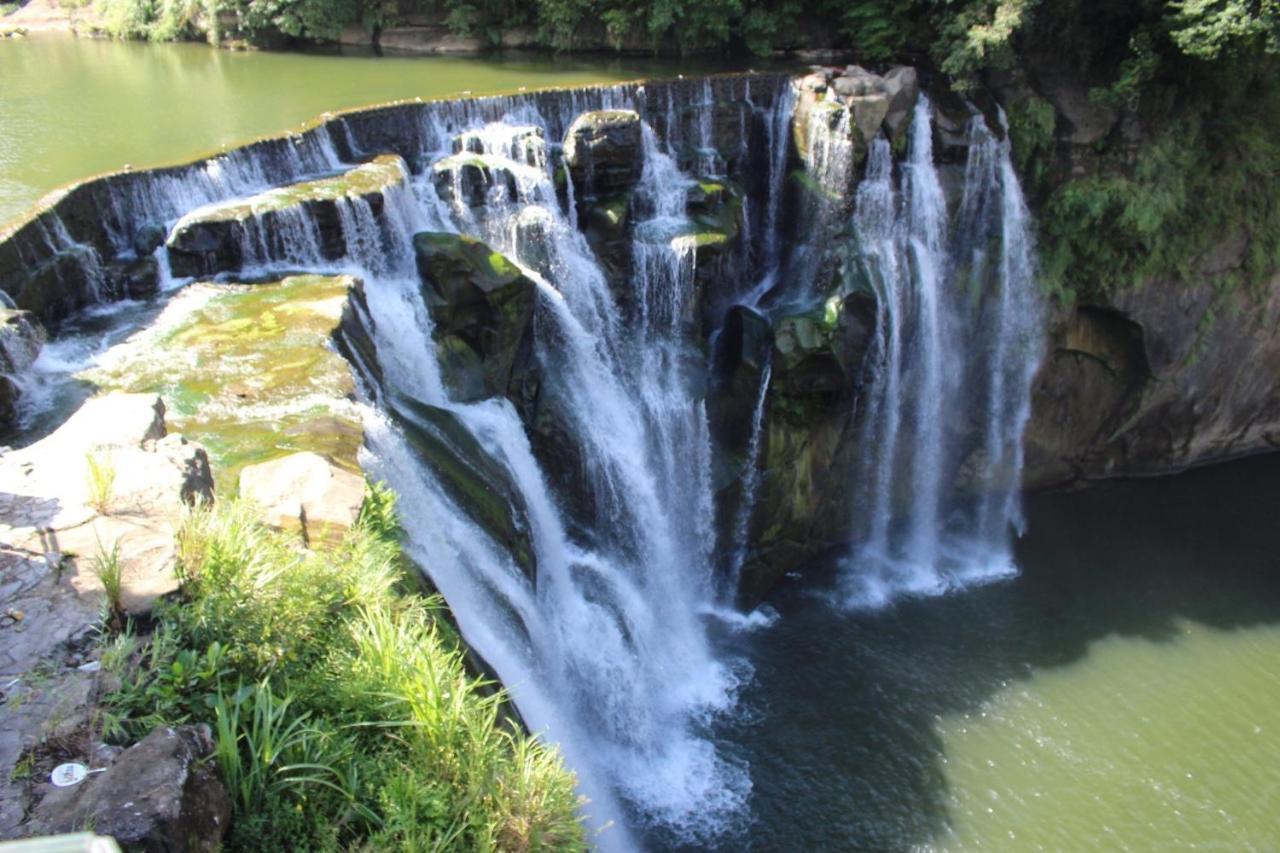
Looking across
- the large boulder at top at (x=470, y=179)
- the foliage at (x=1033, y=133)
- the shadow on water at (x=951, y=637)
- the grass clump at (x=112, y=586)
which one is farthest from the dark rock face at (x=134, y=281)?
the foliage at (x=1033, y=133)

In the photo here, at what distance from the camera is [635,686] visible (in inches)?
419

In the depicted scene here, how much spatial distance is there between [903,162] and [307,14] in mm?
16075

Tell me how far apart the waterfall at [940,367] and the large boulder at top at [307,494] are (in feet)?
29.6

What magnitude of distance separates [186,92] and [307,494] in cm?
1605

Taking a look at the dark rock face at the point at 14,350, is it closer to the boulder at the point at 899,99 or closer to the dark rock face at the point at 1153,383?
the boulder at the point at 899,99

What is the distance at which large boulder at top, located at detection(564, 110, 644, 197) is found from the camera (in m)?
13.2

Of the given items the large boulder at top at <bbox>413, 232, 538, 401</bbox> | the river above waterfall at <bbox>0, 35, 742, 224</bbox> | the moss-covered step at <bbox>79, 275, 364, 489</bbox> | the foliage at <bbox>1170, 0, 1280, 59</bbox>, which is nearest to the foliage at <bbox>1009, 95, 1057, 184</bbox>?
the foliage at <bbox>1170, 0, 1280, 59</bbox>

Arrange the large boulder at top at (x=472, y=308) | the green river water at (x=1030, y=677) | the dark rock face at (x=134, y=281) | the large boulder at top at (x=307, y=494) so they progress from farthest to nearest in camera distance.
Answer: the large boulder at top at (x=472, y=308)
the dark rock face at (x=134, y=281)
the green river water at (x=1030, y=677)
the large boulder at top at (x=307, y=494)

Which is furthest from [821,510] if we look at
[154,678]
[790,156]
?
[154,678]

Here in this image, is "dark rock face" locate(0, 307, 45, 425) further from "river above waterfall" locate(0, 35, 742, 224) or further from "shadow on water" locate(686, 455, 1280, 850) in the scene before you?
"shadow on water" locate(686, 455, 1280, 850)

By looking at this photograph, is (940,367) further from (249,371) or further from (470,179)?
(249,371)

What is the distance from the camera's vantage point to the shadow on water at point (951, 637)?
1009 centimetres

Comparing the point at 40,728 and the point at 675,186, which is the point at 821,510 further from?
the point at 40,728

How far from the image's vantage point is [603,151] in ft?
43.7
